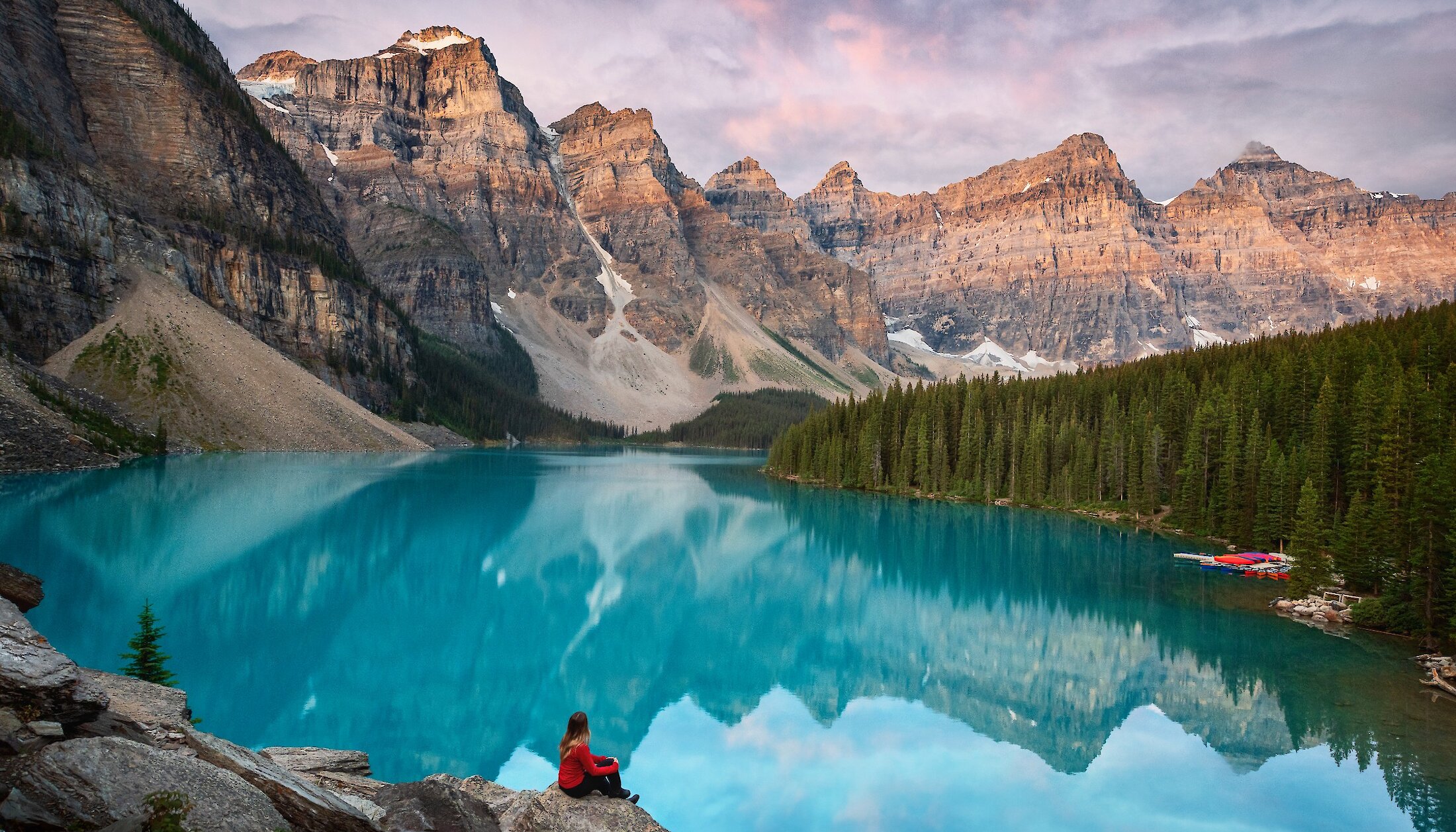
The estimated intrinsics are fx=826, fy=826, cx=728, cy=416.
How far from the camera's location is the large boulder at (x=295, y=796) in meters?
7.55

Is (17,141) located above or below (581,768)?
above

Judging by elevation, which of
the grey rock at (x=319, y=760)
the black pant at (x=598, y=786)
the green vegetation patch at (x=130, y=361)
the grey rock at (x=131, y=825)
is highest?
the green vegetation patch at (x=130, y=361)

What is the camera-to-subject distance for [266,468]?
68312 millimetres

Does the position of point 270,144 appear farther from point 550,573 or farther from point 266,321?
point 550,573

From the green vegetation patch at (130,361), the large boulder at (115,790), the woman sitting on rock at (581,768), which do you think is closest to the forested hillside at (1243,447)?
the woman sitting on rock at (581,768)

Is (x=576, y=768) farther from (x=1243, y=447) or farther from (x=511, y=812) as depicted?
(x=1243, y=447)

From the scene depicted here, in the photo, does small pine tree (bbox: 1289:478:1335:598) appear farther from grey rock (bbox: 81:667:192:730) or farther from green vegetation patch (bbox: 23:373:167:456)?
green vegetation patch (bbox: 23:373:167:456)

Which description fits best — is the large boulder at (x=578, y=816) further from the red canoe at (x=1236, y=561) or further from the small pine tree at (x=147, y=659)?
the red canoe at (x=1236, y=561)

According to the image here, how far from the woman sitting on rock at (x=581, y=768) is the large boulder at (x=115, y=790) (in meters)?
3.48

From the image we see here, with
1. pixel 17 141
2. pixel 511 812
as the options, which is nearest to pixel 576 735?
pixel 511 812

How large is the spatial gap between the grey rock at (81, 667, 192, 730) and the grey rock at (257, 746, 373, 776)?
1225 millimetres

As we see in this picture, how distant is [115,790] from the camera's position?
21.2 feet

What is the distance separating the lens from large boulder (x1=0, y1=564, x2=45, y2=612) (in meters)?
10.2

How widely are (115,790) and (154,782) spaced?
288mm
